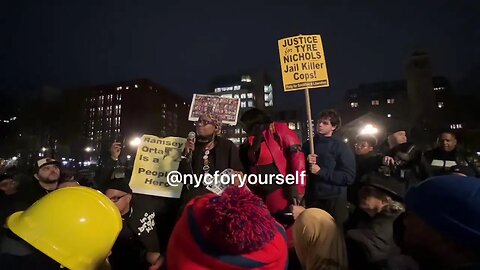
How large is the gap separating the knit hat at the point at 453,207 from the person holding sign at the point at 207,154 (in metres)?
2.77

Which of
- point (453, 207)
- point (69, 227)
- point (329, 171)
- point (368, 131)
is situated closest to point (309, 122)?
point (329, 171)

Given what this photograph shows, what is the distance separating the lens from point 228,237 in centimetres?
133

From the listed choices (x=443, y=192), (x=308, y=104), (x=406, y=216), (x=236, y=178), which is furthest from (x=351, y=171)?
(x=443, y=192)

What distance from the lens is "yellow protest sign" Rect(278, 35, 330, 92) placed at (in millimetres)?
5152

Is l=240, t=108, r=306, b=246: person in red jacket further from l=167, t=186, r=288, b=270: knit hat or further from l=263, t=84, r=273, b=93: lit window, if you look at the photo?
l=263, t=84, r=273, b=93: lit window

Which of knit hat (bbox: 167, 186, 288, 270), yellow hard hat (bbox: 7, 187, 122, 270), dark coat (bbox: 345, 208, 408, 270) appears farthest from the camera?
dark coat (bbox: 345, 208, 408, 270)

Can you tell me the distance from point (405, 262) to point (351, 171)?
2.10 m

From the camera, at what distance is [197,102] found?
5.36m

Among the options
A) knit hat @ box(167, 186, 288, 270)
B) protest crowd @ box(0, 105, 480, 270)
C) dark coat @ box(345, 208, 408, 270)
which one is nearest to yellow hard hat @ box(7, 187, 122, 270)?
protest crowd @ box(0, 105, 480, 270)

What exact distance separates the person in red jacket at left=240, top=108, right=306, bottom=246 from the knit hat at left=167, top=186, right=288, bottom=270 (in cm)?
281

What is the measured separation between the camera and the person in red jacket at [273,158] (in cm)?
435

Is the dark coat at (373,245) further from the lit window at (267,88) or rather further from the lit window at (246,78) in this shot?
the lit window at (267,88)

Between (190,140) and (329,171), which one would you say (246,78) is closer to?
(329,171)

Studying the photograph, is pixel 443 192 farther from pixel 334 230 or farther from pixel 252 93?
pixel 252 93
